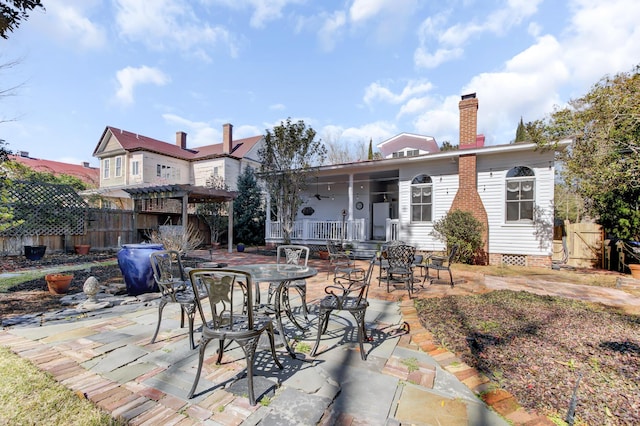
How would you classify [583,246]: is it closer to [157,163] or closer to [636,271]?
[636,271]

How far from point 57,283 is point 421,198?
10489 mm

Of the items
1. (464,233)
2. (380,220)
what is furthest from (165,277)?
(380,220)

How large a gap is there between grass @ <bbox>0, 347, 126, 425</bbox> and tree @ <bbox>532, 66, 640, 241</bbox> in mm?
10524

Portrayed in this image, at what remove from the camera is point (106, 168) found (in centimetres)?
2136

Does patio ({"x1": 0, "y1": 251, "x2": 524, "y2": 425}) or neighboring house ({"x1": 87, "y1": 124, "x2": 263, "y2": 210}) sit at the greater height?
neighboring house ({"x1": 87, "y1": 124, "x2": 263, "y2": 210})

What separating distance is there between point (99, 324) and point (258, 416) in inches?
119

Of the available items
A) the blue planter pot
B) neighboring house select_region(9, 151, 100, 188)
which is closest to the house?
neighboring house select_region(9, 151, 100, 188)

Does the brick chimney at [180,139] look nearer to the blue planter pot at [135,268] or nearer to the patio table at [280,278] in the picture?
the blue planter pot at [135,268]

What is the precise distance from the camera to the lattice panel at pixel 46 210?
954 centimetres

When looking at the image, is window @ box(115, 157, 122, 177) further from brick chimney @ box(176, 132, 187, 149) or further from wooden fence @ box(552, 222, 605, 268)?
wooden fence @ box(552, 222, 605, 268)

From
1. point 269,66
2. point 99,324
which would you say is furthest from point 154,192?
point 99,324

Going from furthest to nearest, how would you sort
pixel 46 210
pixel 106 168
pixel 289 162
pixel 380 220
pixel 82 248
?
pixel 106 168 → pixel 380 220 → pixel 289 162 → pixel 82 248 → pixel 46 210

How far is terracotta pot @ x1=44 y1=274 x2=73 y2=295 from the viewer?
5.22 metres

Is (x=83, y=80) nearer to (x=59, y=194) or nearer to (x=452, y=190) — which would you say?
(x=59, y=194)
